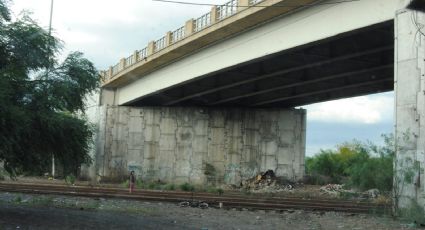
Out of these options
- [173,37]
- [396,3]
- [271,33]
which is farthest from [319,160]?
[396,3]

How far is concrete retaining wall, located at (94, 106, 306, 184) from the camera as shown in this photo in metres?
48.2

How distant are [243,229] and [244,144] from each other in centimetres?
3385

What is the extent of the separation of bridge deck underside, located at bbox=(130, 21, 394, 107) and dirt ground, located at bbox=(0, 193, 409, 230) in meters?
8.08

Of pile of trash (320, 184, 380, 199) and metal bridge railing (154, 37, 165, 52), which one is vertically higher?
metal bridge railing (154, 37, 165, 52)

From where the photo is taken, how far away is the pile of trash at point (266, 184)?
4349 centimetres

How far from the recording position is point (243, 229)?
15.6 meters

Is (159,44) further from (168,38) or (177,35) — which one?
(177,35)

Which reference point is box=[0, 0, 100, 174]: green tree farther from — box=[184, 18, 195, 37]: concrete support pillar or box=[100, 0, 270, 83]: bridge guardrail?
box=[184, 18, 195, 37]: concrete support pillar

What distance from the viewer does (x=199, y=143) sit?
4856cm

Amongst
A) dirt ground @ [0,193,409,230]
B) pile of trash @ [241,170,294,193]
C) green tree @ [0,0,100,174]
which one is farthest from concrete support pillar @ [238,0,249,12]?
pile of trash @ [241,170,294,193]

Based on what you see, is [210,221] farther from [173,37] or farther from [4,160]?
[173,37]

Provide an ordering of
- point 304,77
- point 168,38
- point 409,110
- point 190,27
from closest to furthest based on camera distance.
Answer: point 409,110 < point 190,27 < point 304,77 < point 168,38

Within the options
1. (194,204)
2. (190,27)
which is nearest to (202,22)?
(190,27)

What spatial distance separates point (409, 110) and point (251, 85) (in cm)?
2338
